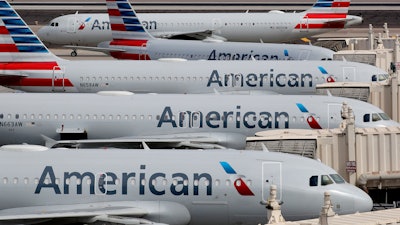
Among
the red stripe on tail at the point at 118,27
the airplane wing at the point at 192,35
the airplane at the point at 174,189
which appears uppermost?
the airplane wing at the point at 192,35

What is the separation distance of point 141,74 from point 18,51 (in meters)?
6.69

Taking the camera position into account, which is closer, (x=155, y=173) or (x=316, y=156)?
(x=155, y=173)

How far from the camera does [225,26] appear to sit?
326 ft

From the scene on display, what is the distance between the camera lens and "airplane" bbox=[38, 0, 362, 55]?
98.9m

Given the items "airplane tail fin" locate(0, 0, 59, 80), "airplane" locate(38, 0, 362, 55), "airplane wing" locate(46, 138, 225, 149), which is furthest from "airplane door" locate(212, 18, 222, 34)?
"airplane wing" locate(46, 138, 225, 149)

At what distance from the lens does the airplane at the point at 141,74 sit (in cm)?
6281

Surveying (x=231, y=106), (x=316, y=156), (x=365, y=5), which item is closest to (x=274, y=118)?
(x=231, y=106)

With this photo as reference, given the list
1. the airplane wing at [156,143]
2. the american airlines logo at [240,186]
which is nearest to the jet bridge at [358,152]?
the american airlines logo at [240,186]

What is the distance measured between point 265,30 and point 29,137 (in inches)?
1944

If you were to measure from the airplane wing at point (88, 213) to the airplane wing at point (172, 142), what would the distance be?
12.3m

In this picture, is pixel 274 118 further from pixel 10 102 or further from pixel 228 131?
pixel 10 102

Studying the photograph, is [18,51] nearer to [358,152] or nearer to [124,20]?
[124,20]

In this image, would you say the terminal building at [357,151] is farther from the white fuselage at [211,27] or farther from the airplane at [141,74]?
the white fuselage at [211,27]

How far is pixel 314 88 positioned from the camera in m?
62.6
